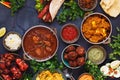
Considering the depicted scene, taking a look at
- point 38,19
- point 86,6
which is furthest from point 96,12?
point 38,19

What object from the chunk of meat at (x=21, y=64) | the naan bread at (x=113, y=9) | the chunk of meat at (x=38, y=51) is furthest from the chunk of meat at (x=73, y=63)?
the naan bread at (x=113, y=9)

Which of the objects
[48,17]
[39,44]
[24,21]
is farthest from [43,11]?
[39,44]

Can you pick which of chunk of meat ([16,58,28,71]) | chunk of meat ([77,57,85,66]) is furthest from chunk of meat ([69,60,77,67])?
chunk of meat ([16,58,28,71])

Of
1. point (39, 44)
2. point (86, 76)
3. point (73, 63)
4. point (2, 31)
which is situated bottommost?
point (86, 76)

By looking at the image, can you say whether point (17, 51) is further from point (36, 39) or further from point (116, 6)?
point (116, 6)

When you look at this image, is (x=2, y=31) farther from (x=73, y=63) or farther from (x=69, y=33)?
(x=73, y=63)

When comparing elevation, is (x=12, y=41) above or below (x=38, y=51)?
above

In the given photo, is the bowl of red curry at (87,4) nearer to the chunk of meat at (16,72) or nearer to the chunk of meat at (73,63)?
the chunk of meat at (73,63)

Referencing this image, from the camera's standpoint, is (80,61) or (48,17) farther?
(48,17)
